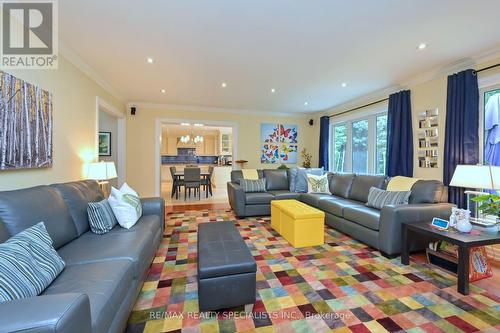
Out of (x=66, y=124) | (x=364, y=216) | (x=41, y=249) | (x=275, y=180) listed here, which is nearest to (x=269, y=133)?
(x=275, y=180)

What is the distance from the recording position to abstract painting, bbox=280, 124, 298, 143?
6504mm

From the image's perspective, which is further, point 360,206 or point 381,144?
point 381,144

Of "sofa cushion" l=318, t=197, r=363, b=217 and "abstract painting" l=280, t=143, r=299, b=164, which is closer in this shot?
"sofa cushion" l=318, t=197, r=363, b=217

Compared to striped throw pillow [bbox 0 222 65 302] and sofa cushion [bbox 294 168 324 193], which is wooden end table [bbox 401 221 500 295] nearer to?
sofa cushion [bbox 294 168 324 193]

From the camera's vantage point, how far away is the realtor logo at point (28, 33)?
1.93m

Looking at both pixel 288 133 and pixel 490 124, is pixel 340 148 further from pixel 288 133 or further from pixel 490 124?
pixel 490 124

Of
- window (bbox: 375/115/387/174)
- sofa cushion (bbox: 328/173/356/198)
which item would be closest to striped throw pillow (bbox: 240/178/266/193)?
sofa cushion (bbox: 328/173/356/198)

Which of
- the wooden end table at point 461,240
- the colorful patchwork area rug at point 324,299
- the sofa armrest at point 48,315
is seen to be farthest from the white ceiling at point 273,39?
the colorful patchwork area rug at point 324,299

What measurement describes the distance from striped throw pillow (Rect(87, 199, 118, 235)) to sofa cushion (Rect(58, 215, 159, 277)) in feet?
0.18

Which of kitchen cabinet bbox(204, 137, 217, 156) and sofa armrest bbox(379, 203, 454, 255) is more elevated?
kitchen cabinet bbox(204, 137, 217, 156)

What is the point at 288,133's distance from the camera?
21.5 ft

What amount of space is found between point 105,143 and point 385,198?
230 inches

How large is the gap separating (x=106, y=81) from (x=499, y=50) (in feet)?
18.3

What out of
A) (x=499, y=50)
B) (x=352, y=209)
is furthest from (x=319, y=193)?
(x=499, y=50)
